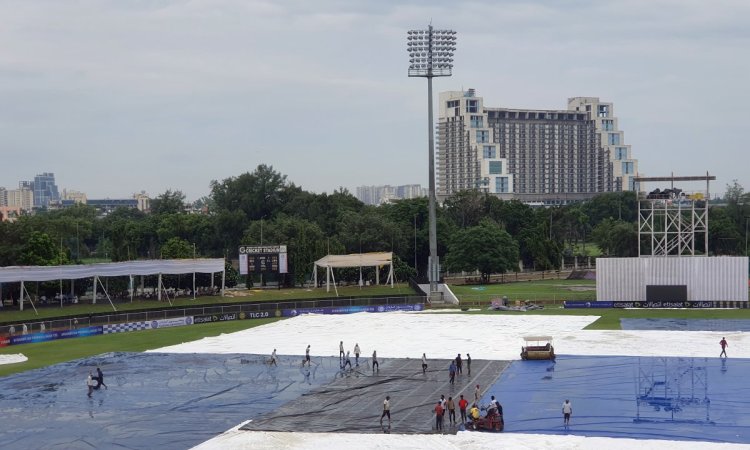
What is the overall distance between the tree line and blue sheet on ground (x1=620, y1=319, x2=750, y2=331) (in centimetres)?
4251

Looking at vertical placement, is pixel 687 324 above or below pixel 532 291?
below

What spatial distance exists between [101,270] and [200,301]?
34.5 ft

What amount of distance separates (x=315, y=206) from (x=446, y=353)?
303 feet

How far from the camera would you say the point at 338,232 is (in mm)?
134875

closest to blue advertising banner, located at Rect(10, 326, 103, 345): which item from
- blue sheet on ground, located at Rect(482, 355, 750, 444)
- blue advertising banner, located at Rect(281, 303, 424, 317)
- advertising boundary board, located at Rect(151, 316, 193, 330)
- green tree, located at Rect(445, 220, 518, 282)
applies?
advertising boundary board, located at Rect(151, 316, 193, 330)

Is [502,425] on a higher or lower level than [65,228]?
lower

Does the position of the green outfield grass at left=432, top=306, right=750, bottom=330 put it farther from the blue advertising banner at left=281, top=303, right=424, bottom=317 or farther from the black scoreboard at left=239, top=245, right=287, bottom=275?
the black scoreboard at left=239, top=245, right=287, bottom=275

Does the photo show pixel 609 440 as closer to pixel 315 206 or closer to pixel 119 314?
pixel 119 314

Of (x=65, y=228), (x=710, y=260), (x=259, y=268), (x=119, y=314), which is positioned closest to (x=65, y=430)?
(x=119, y=314)

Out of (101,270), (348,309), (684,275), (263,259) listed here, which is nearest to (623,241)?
(684,275)

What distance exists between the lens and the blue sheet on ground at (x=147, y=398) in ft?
118

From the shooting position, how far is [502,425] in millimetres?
35344

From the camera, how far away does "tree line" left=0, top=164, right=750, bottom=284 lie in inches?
4321

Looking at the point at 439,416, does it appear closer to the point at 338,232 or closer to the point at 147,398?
the point at 147,398
